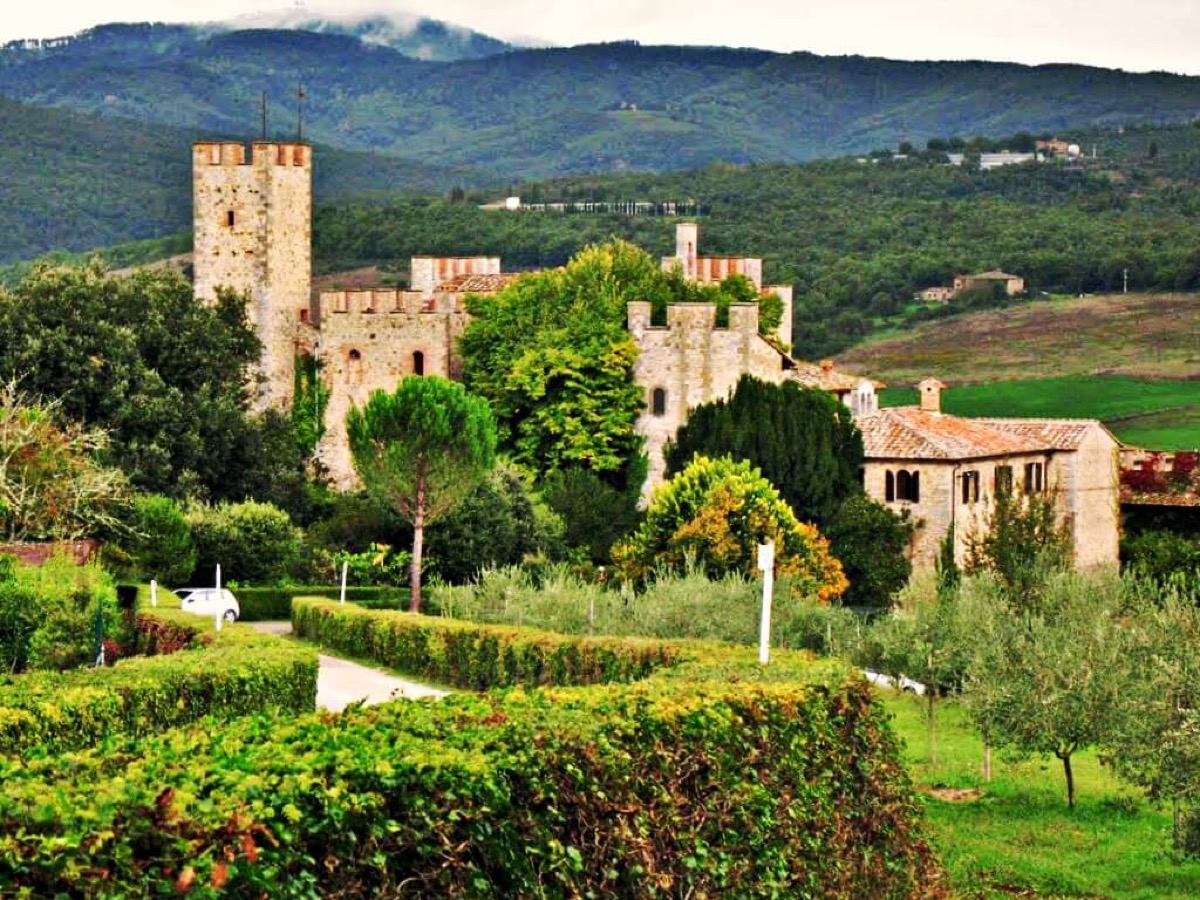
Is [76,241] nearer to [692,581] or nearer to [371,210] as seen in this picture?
[371,210]

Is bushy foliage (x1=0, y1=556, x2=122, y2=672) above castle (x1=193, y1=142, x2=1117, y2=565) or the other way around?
the other way around

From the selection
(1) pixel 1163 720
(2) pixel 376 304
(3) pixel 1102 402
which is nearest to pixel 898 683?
(1) pixel 1163 720

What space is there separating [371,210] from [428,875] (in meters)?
105

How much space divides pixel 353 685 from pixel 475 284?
33638mm

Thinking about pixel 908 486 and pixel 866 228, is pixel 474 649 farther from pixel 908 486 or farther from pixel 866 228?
pixel 866 228

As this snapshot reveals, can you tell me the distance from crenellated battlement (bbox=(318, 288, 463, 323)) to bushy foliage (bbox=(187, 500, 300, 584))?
12.9m

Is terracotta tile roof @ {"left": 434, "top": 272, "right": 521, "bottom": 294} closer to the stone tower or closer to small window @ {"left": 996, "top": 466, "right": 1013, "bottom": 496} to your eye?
the stone tower

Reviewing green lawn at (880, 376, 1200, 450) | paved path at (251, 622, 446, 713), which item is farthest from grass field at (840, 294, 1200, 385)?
paved path at (251, 622, 446, 713)

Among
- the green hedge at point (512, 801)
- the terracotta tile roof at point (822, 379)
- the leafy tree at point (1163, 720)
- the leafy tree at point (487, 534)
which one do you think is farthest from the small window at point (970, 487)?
the green hedge at point (512, 801)

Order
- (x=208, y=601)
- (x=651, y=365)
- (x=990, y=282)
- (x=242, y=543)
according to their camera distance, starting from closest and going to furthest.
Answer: (x=208, y=601), (x=242, y=543), (x=651, y=365), (x=990, y=282)

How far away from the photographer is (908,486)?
57.0 metres

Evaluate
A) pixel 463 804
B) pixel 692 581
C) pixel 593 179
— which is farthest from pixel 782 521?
pixel 593 179

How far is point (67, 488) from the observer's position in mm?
43625

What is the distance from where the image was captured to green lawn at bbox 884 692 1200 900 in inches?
940
